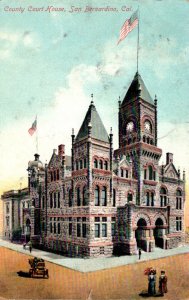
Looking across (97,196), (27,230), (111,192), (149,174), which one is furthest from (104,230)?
(27,230)

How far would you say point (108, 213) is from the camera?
1075 inches

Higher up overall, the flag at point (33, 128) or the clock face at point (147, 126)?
the clock face at point (147, 126)

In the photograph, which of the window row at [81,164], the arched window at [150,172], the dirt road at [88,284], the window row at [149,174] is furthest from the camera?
the arched window at [150,172]

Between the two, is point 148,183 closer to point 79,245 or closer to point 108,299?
point 79,245

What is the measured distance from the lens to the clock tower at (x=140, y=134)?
29.7 metres

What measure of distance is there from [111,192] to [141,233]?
519 centimetres

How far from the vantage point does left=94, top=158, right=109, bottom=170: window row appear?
27.0m

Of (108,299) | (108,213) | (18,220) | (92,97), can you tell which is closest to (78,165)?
(108,213)

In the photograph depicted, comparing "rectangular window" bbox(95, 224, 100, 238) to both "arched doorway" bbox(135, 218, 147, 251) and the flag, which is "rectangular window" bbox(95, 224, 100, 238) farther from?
the flag

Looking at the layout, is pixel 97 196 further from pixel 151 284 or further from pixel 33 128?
pixel 151 284

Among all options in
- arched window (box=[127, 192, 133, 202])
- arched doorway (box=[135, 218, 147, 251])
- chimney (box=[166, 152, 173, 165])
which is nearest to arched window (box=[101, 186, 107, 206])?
arched window (box=[127, 192, 133, 202])

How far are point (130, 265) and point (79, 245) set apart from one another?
17.8ft

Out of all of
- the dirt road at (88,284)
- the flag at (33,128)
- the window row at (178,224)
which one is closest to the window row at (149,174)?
the window row at (178,224)

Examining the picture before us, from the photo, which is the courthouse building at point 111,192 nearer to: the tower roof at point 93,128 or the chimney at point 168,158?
the tower roof at point 93,128
